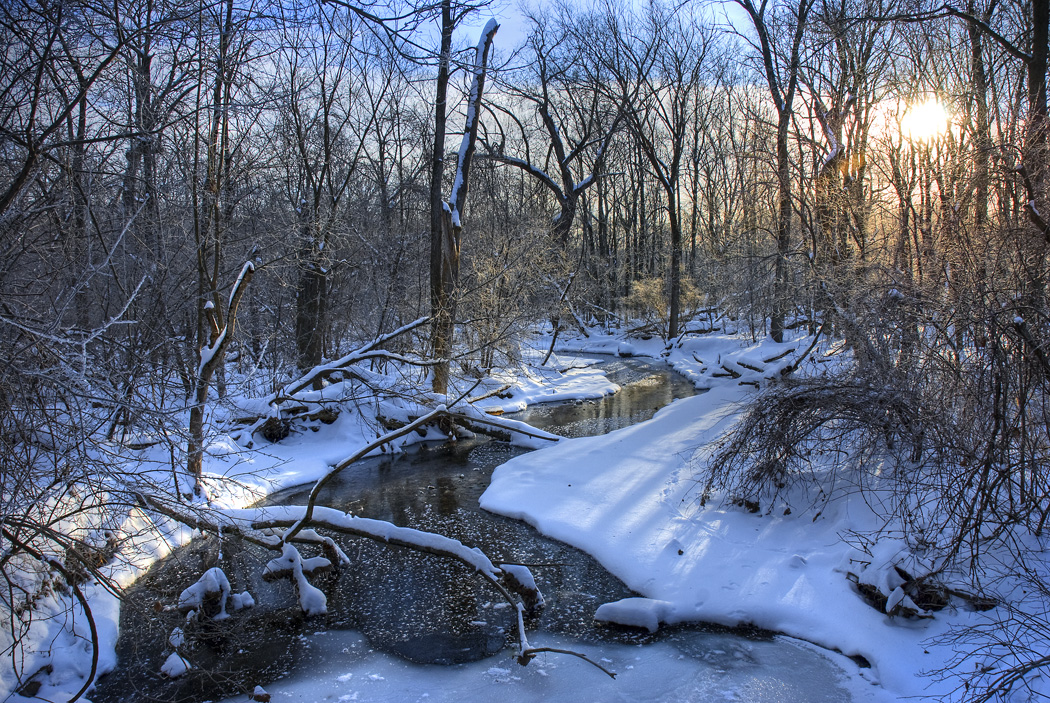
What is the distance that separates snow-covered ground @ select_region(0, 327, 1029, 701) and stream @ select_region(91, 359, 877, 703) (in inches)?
1.1

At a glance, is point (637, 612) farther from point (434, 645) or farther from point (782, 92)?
point (782, 92)

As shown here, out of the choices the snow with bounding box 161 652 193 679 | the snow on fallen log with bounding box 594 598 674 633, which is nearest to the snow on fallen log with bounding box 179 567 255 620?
the snow with bounding box 161 652 193 679

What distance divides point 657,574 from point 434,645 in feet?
7.28

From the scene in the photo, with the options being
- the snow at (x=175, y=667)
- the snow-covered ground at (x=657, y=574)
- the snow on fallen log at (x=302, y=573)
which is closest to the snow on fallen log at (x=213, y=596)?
the snow on fallen log at (x=302, y=573)

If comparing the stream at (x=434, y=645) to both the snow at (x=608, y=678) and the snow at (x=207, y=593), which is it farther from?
the snow at (x=207, y=593)

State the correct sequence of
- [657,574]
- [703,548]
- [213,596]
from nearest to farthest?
[213,596] < [657,574] < [703,548]

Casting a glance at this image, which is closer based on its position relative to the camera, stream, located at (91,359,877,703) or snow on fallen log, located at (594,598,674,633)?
stream, located at (91,359,877,703)

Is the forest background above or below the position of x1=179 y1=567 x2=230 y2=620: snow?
above

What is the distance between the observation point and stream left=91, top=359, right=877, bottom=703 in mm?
4492

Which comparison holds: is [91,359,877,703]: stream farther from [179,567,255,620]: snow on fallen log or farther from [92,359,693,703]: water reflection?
[179,567,255,620]: snow on fallen log

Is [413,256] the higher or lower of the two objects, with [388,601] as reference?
higher

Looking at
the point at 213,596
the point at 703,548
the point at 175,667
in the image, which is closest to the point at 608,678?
the point at 703,548

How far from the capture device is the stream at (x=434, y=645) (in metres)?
4.49

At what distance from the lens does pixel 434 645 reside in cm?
510
